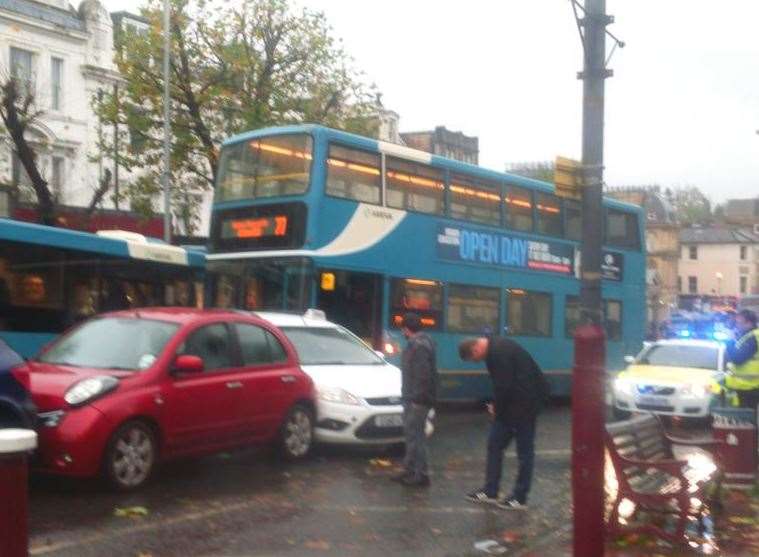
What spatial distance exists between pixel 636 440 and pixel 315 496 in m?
3.00

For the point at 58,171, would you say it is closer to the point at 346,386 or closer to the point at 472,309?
the point at 472,309

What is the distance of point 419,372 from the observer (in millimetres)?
11031

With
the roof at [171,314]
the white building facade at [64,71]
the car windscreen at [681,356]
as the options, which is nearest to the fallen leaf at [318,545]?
the roof at [171,314]

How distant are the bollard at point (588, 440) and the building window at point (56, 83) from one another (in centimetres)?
3582

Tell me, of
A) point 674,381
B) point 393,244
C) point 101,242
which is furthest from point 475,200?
point 101,242

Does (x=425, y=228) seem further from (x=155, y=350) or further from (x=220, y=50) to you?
(x=220, y=50)

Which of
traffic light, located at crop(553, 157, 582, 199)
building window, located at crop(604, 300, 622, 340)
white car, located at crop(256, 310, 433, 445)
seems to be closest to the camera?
traffic light, located at crop(553, 157, 582, 199)

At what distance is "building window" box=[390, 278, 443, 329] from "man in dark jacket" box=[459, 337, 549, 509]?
835cm

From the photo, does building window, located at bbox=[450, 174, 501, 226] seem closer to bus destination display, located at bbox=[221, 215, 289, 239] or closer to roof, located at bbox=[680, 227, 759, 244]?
bus destination display, located at bbox=[221, 215, 289, 239]

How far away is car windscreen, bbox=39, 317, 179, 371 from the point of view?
10.8 metres

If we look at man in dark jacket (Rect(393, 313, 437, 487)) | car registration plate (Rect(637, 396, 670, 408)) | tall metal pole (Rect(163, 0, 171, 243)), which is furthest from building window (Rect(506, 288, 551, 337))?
man in dark jacket (Rect(393, 313, 437, 487))

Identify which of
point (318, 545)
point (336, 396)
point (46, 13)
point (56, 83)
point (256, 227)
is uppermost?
point (46, 13)

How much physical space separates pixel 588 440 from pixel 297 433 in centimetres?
610

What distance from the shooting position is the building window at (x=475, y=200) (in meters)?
20.1
